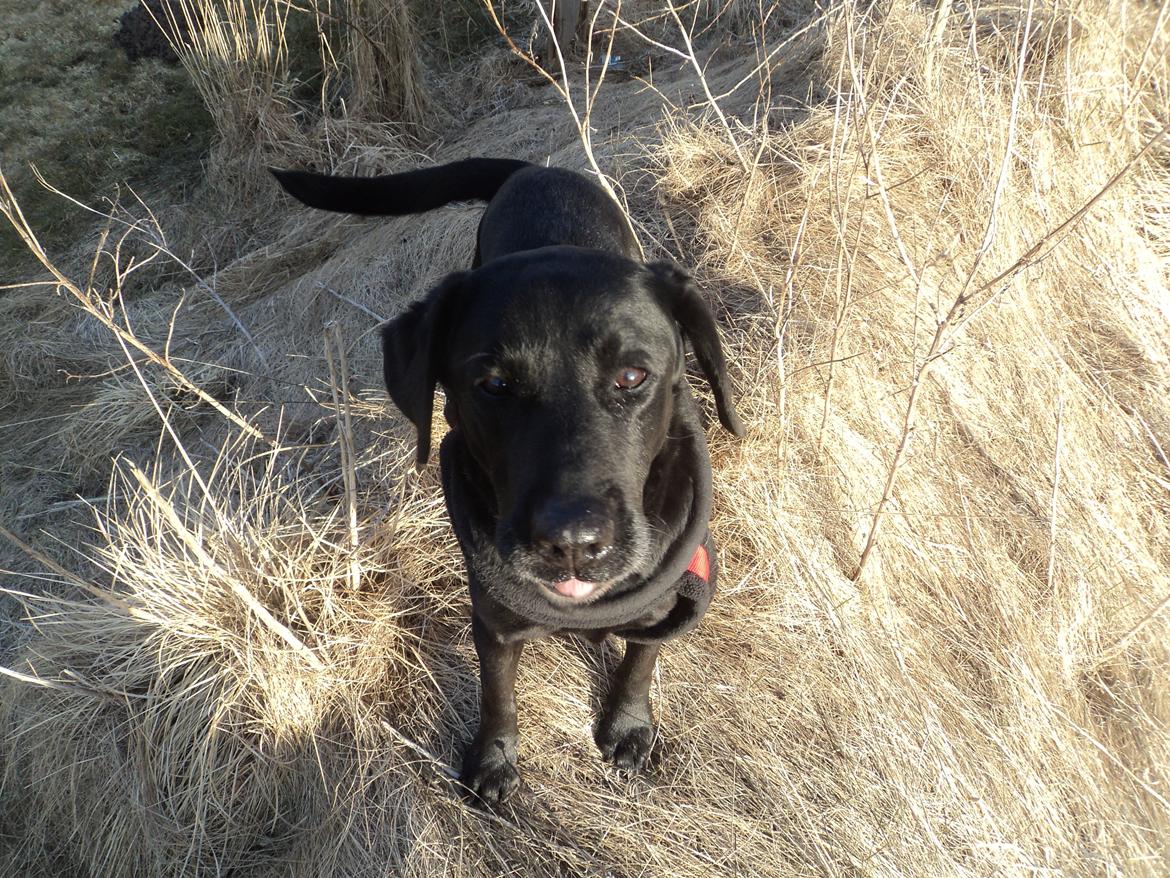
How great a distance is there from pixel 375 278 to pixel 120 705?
2213 millimetres

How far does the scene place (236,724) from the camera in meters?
2.24

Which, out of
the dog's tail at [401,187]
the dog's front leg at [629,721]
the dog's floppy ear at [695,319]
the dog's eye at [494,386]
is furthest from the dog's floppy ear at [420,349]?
the dog's tail at [401,187]

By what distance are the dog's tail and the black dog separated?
1.16 metres

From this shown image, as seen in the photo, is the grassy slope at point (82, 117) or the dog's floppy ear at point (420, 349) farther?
the grassy slope at point (82, 117)

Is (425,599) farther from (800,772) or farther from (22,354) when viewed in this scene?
(22,354)

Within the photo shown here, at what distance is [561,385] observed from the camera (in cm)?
170

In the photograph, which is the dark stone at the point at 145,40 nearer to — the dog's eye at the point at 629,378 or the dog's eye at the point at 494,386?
the dog's eye at the point at 494,386

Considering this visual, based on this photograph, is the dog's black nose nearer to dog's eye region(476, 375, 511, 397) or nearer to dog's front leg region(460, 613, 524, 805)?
dog's eye region(476, 375, 511, 397)

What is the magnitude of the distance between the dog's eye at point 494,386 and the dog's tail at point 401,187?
1.45m

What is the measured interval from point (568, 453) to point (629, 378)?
0.25m

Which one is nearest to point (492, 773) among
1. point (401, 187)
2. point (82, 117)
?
point (401, 187)

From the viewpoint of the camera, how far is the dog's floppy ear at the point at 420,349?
1847 mm

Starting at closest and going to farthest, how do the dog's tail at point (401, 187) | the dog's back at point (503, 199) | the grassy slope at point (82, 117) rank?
1. the dog's back at point (503, 199)
2. the dog's tail at point (401, 187)
3. the grassy slope at point (82, 117)

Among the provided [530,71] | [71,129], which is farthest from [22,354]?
[530,71]
